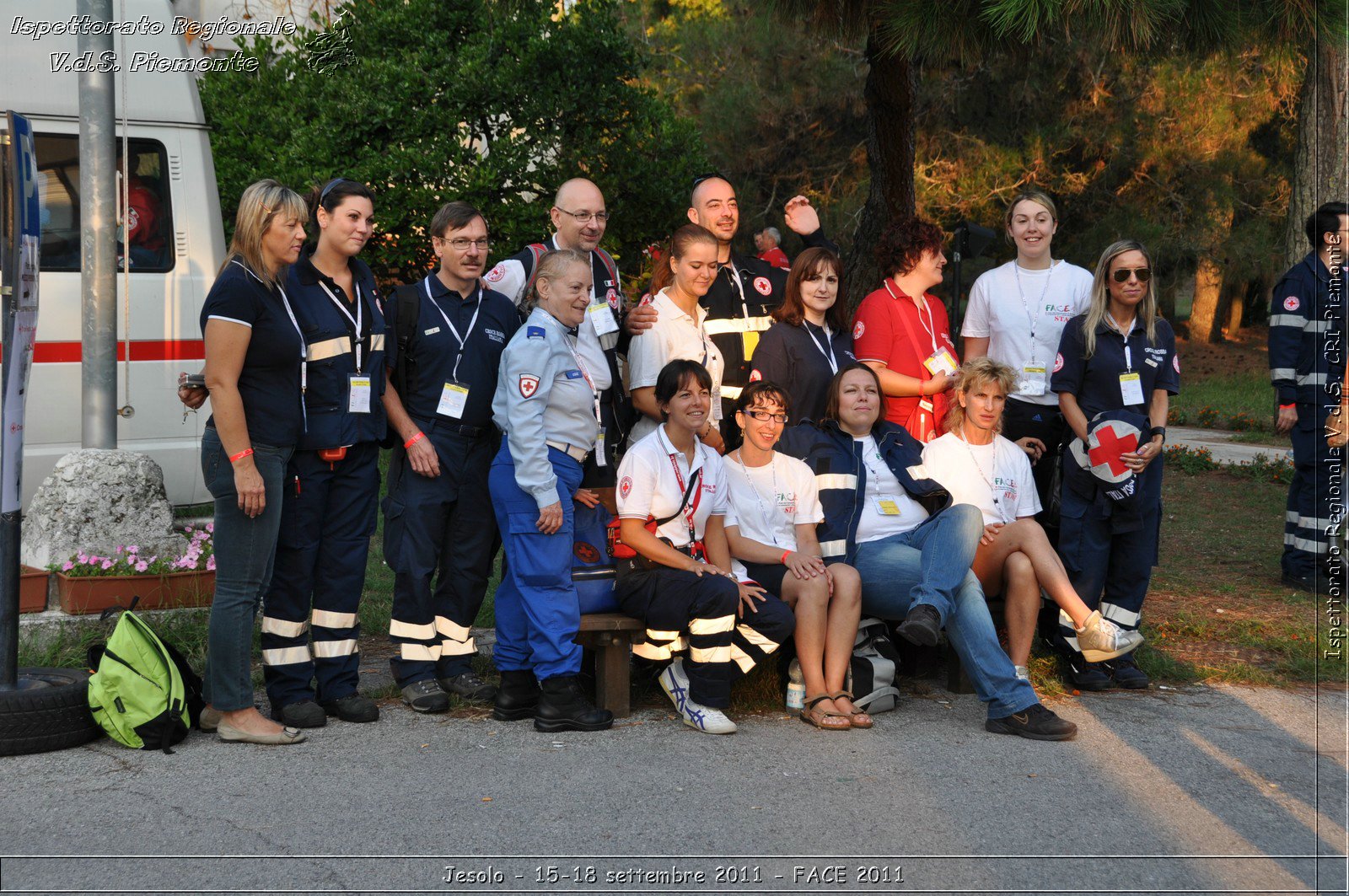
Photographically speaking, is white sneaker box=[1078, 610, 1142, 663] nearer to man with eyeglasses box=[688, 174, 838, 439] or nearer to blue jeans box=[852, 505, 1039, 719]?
blue jeans box=[852, 505, 1039, 719]

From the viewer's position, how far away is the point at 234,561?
4.60 m

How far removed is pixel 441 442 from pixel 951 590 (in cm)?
222

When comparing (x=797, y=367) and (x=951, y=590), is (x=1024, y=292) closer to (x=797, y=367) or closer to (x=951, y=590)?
(x=797, y=367)

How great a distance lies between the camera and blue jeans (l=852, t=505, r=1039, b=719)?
4.97 m

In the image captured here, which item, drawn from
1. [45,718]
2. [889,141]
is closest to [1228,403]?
[889,141]

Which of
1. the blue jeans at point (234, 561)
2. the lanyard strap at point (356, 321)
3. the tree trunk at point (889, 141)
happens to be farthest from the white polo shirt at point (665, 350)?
the tree trunk at point (889, 141)

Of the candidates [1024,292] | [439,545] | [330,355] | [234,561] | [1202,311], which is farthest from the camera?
[1202,311]

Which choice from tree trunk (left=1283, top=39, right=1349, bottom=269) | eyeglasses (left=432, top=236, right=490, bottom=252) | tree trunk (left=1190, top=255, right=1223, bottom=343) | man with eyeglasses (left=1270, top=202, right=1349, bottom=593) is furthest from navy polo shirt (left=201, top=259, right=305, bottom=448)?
tree trunk (left=1190, top=255, right=1223, bottom=343)

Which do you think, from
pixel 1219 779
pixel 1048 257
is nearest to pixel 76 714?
pixel 1219 779

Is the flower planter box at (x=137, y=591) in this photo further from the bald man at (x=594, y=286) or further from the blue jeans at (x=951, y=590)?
the blue jeans at (x=951, y=590)

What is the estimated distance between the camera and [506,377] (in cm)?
492

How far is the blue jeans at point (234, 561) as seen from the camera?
4.58 metres

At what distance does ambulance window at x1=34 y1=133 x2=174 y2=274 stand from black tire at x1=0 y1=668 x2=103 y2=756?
3.50 metres

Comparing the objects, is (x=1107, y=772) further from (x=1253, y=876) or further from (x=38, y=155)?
(x=38, y=155)
